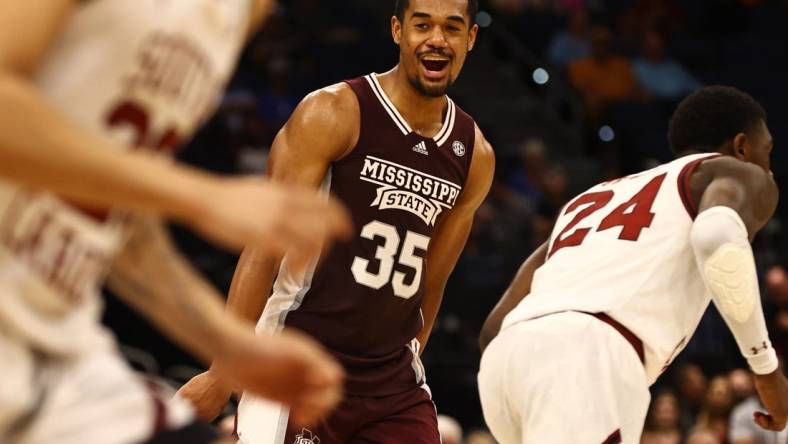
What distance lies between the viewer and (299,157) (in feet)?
15.8

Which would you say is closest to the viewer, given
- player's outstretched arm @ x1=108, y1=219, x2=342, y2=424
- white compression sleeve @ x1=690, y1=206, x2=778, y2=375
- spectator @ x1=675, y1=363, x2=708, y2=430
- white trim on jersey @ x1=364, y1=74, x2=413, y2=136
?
player's outstretched arm @ x1=108, y1=219, x2=342, y2=424

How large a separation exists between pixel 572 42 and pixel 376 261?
8.98 m

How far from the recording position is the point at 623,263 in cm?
462

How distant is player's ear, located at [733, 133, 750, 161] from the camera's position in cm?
505

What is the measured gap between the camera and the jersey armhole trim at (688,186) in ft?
15.1

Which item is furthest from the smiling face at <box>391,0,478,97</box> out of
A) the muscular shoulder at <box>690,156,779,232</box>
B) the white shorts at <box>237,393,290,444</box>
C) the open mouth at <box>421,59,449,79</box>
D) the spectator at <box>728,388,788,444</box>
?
the spectator at <box>728,388,788,444</box>

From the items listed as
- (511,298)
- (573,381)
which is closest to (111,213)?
(573,381)

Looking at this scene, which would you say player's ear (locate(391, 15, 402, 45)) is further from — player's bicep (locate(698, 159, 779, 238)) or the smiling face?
player's bicep (locate(698, 159, 779, 238))

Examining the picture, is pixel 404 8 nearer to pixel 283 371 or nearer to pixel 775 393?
pixel 775 393

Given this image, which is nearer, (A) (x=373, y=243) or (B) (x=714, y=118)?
(A) (x=373, y=243)

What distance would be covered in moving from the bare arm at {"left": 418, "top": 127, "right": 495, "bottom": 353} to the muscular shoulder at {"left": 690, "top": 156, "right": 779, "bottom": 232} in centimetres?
96

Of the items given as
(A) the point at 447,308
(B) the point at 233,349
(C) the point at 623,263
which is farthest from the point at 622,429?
(A) the point at 447,308

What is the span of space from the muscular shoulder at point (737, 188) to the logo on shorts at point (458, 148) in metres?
0.97

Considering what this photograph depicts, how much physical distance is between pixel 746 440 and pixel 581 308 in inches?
186
